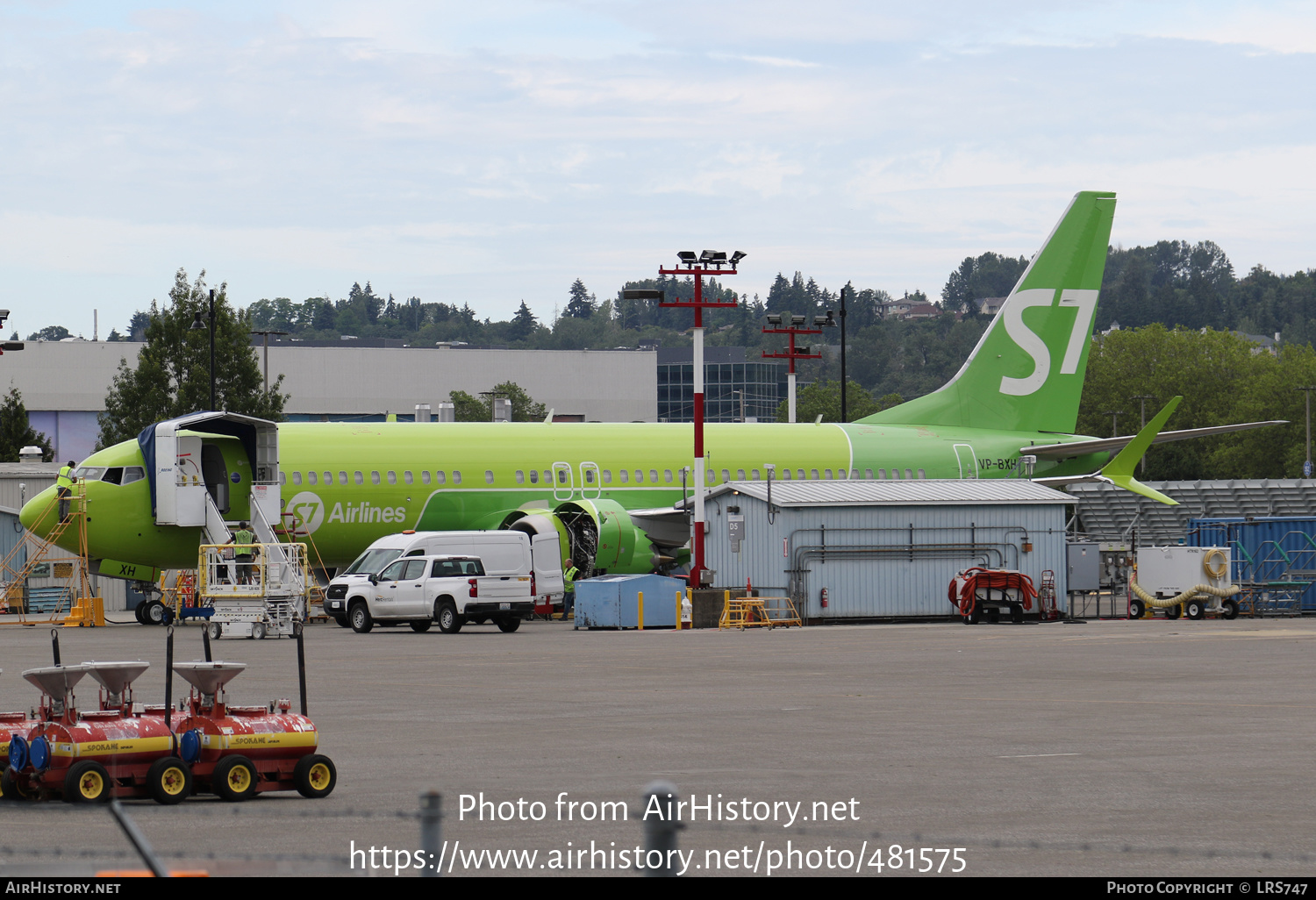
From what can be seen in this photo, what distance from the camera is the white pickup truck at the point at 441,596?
3594 cm

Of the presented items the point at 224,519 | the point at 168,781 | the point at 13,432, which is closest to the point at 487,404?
the point at 13,432

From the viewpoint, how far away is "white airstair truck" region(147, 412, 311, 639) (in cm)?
3556

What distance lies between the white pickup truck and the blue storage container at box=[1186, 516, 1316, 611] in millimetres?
19683

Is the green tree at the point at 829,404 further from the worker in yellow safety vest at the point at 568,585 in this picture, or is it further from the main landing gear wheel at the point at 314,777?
the main landing gear wheel at the point at 314,777

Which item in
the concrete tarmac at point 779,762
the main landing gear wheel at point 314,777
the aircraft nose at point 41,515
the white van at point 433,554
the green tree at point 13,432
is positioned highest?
the green tree at point 13,432

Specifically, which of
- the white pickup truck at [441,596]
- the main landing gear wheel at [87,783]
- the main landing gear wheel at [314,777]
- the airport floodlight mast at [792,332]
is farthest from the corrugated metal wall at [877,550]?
the main landing gear wheel at [87,783]

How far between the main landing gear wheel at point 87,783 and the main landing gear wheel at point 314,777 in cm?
138

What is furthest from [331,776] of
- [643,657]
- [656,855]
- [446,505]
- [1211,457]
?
[1211,457]

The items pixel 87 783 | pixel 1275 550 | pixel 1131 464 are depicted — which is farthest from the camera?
pixel 1131 464

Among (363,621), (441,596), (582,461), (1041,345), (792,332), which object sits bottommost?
(363,621)

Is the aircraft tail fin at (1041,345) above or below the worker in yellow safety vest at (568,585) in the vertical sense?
above

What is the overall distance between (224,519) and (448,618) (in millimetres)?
7315

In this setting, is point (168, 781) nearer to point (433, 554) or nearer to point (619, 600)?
point (433, 554)

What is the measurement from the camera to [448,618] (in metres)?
36.2
